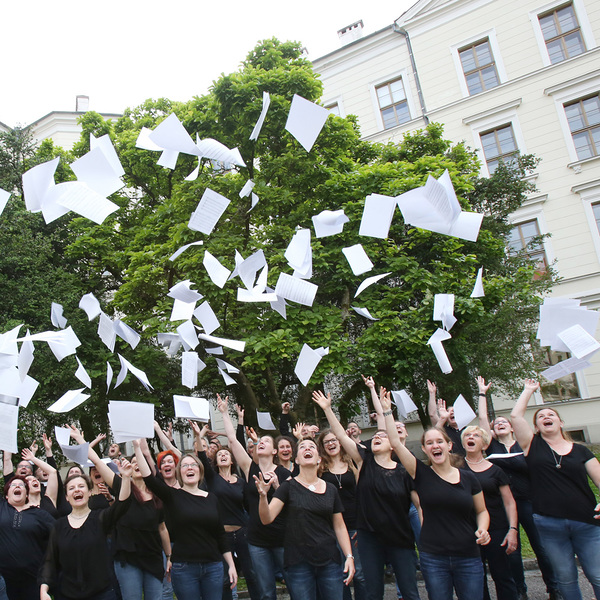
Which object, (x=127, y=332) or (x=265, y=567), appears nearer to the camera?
(x=265, y=567)

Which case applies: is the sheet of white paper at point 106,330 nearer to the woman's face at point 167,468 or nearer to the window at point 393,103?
the woman's face at point 167,468

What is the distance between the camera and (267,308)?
10.1 metres

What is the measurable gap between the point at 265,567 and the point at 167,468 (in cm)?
106

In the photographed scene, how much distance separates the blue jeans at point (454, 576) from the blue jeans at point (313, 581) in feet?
1.97

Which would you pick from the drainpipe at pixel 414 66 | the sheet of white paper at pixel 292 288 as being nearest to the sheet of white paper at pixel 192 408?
the sheet of white paper at pixel 292 288

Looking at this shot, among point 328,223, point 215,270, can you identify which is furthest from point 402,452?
point 215,270

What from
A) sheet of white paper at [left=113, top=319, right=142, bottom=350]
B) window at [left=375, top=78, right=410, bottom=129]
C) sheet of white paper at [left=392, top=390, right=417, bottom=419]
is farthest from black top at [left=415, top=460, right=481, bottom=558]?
window at [left=375, top=78, right=410, bottom=129]

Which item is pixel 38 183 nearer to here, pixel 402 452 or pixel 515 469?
pixel 402 452

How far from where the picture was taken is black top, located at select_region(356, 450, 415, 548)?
3.96 m

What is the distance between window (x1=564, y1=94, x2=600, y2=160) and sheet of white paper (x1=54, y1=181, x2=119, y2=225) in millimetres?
16221

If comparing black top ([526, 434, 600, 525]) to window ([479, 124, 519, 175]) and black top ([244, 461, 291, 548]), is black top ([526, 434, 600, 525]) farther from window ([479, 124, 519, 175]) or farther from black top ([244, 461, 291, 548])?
window ([479, 124, 519, 175])

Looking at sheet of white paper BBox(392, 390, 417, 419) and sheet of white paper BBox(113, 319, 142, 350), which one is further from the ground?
sheet of white paper BBox(113, 319, 142, 350)

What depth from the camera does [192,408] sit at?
485 centimetres

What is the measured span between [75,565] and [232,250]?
6549 mm
